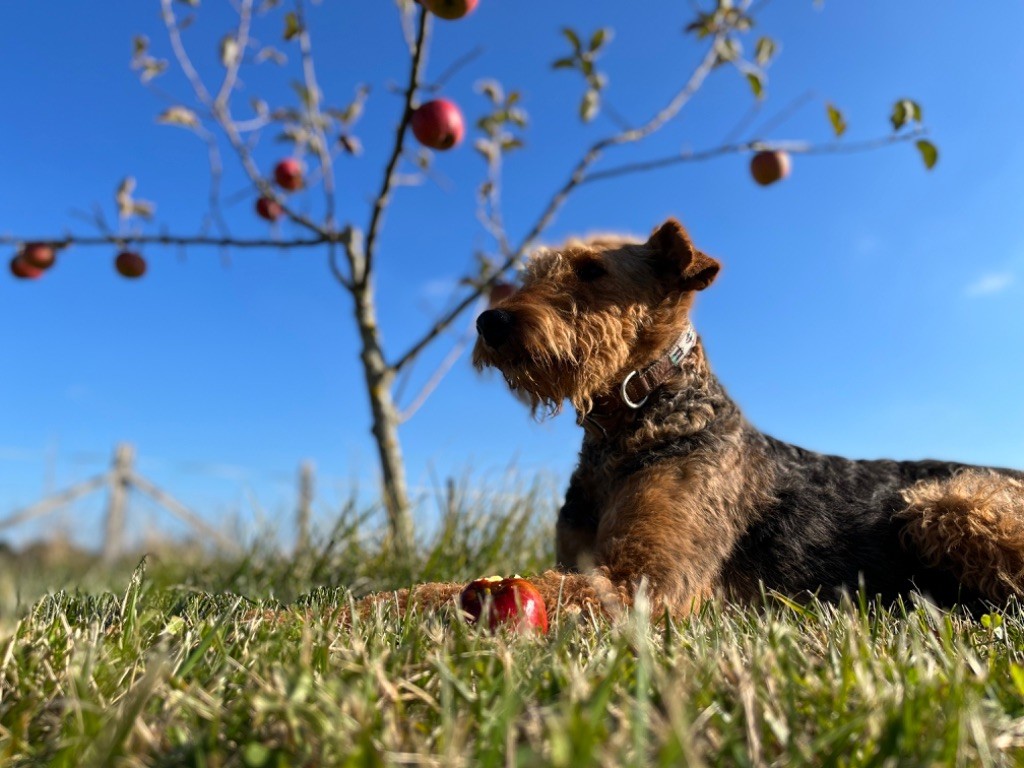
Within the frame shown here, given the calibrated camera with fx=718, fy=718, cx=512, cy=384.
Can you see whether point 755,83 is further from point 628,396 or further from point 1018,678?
point 1018,678

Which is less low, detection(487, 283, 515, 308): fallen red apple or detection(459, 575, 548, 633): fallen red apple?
detection(487, 283, 515, 308): fallen red apple

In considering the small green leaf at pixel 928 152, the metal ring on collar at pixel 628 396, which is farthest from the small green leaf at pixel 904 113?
the metal ring on collar at pixel 628 396

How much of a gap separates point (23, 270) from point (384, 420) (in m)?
2.60

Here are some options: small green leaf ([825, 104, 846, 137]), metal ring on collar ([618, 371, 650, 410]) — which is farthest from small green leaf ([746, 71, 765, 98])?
metal ring on collar ([618, 371, 650, 410])

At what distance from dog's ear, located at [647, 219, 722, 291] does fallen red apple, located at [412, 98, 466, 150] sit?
1353 mm

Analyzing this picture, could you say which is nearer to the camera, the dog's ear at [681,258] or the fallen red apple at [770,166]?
the dog's ear at [681,258]

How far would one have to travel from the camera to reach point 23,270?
190 inches

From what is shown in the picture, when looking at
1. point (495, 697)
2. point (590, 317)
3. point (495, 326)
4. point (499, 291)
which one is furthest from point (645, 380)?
point (495, 697)

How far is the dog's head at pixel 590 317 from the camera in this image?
9.50 feet

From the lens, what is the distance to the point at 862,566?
3.10 meters

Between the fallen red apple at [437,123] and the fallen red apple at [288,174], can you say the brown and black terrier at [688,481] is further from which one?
the fallen red apple at [288,174]

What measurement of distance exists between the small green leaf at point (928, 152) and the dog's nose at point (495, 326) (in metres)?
2.68

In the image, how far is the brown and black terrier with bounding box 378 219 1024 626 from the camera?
2863 mm

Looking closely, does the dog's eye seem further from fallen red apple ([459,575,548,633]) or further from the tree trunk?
the tree trunk
